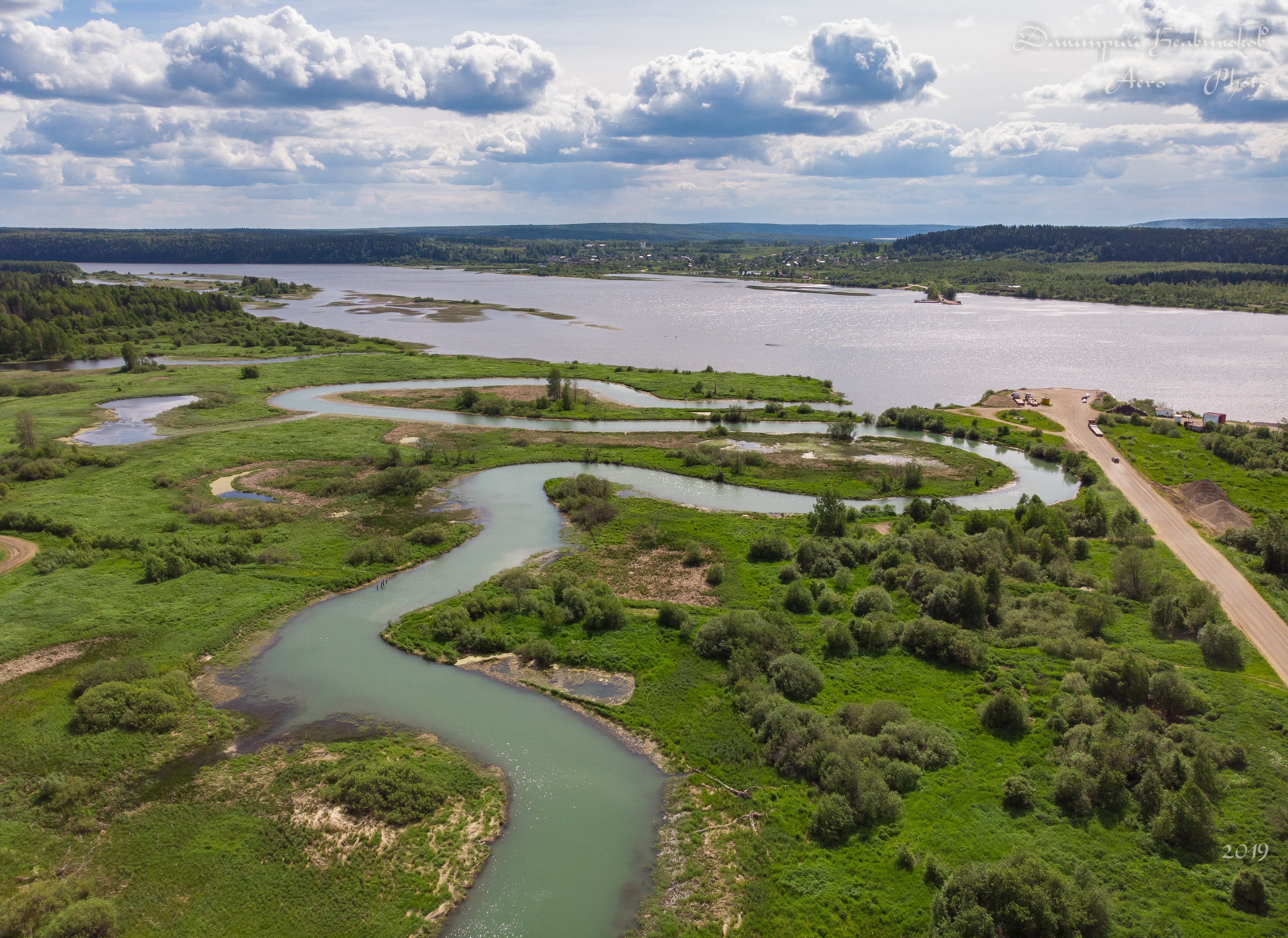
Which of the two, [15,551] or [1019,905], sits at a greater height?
[15,551]

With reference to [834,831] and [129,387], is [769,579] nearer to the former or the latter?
[834,831]

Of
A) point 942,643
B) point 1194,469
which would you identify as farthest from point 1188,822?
point 1194,469

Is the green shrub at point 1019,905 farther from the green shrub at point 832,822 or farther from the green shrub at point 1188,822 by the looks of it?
the green shrub at point 1188,822

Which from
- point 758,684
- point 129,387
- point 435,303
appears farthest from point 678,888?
point 435,303

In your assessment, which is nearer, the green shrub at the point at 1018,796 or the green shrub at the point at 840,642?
the green shrub at the point at 1018,796

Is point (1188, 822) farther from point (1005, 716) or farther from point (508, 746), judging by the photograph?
point (508, 746)

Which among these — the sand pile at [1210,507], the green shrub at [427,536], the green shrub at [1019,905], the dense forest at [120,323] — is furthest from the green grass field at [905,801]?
the dense forest at [120,323]
